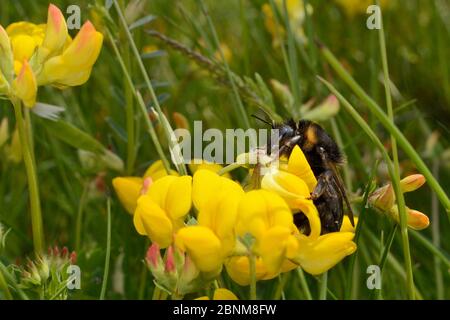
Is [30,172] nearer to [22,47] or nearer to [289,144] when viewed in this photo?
[22,47]

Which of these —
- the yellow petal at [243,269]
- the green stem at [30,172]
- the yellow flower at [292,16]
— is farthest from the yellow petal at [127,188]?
the yellow flower at [292,16]

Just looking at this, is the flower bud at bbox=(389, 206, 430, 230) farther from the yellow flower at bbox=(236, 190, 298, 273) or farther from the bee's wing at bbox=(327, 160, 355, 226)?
the yellow flower at bbox=(236, 190, 298, 273)

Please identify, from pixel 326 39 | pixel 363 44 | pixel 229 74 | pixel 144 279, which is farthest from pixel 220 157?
pixel 363 44

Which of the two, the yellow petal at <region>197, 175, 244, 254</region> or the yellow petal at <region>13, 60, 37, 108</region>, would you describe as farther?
the yellow petal at <region>13, 60, 37, 108</region>

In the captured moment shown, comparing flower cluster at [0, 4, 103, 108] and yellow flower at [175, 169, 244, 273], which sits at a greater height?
flower cluster at [0, 4, 103, 108]

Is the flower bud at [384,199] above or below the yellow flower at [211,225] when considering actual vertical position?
above

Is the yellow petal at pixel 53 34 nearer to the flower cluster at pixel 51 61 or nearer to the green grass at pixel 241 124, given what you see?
the flower cluster at pixel 51 61

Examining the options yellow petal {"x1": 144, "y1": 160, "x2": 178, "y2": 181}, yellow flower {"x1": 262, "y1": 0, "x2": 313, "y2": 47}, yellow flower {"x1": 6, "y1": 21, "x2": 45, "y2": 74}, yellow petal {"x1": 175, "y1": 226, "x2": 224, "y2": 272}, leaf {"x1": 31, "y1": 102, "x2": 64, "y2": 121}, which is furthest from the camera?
yellow flower {"x1": 262, "y1": 0, "x2": 313, "y2": 47}

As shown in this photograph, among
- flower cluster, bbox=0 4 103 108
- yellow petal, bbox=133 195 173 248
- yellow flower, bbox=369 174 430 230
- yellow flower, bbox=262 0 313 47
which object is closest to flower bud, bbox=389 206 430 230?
yellow flower, bbox=369 174 430 230
